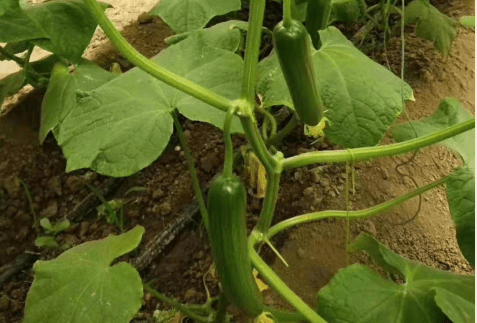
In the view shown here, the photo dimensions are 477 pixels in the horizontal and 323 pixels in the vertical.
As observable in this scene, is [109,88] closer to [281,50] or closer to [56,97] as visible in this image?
[56,97]

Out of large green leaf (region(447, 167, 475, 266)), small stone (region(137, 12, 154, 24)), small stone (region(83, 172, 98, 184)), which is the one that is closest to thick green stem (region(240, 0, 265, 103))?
large green leaf (region(447, 167, 475, 266))

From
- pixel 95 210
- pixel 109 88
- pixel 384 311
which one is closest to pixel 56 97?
pixel 109 88

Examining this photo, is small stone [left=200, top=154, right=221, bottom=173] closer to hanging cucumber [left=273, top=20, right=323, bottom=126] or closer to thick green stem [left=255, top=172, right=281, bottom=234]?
thick green stem [left=255, top=172, right=281, bottom=234]

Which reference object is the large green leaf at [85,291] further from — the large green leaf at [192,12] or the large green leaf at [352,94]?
the large green leaf at [192,12]

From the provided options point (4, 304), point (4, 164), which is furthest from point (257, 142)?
point (4, 164)

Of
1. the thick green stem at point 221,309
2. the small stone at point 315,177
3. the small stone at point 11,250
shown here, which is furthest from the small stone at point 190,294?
the small stone at point 11,250
